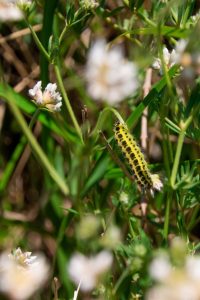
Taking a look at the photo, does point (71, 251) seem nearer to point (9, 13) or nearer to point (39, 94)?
point (39, 94)

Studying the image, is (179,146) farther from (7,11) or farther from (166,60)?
(7,11)

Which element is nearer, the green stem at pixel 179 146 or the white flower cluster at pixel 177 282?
the white flower cluster at pixel 177 282

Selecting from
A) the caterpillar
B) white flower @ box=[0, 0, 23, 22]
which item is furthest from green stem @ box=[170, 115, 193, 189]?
white flower @ box=[0, 0, 23, 22]

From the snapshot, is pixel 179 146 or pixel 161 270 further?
pixel 179 146

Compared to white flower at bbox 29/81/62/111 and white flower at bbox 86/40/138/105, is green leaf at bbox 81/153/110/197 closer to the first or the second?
white flower at bbox 29/81/62/111

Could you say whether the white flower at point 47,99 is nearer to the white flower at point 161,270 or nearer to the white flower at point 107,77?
the white flower at point 107,77

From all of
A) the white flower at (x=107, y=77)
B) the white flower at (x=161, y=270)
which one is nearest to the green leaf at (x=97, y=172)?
the white flower at (x=107, y=77)

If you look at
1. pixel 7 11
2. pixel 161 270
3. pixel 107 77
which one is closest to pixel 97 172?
pixel 7 11

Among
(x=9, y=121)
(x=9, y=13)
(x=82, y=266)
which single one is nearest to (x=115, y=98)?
(x=82, y=266)
